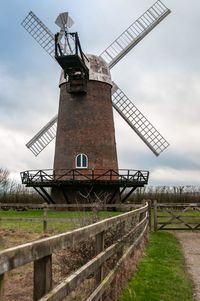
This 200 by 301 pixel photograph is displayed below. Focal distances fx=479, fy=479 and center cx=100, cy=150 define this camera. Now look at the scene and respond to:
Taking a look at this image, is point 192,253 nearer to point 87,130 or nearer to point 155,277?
point 155,277

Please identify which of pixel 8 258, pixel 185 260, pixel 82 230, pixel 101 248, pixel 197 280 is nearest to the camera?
pixel 8 258

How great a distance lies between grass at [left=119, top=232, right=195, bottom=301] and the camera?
669cm

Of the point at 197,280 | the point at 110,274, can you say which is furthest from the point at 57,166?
the point at 110,274

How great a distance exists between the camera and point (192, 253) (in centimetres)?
1175

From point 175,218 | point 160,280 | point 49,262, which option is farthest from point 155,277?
point 175,218

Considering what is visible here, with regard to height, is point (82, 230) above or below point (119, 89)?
below

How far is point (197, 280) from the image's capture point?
8.09 m

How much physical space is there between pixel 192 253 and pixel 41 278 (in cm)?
910

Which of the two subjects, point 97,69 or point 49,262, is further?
point 97,69

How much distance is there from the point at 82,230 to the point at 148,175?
24609 millimetres

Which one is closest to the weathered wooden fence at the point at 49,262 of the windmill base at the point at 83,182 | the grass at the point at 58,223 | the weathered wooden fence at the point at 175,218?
the grass at the point at 58,223

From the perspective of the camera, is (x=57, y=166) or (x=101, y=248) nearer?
(x=101, y=248)

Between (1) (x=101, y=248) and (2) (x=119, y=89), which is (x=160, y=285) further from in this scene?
(2) (x=119, y=89)

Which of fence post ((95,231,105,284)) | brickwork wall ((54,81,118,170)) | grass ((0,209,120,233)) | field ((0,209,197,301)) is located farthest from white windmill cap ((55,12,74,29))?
fence post ((95,231,105,284))
